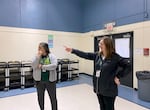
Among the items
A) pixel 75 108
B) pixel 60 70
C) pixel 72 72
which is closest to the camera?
pixel 75 108

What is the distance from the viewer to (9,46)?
19.4 ft

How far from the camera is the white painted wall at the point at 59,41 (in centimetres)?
489

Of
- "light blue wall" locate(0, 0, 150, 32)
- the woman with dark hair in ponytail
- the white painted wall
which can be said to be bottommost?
the woman with dark hair in ponytail

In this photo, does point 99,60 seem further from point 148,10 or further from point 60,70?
point 60,70

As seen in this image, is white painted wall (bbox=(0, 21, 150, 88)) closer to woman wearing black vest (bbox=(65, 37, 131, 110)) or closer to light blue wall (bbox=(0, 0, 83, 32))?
light blue wall (bbox=(0, 0, 83, 32))

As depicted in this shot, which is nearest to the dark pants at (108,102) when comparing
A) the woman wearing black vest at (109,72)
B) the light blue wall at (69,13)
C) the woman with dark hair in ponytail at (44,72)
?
the woman wearing black vest at (109,72)

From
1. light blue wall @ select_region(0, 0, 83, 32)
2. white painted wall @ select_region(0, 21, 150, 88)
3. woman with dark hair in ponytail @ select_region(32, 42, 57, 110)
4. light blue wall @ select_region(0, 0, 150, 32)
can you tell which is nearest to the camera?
woman with dark hair in ponytail @ select_region(32, 42, 57, 110)

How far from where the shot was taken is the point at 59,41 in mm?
7172

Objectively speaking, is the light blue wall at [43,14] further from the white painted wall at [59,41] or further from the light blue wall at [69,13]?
the white painted wall at [59,41]

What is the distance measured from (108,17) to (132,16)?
1.29 meters

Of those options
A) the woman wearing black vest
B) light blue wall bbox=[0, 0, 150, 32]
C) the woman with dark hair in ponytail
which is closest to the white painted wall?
light blue wall bbox=[0, 0, 150, 32]

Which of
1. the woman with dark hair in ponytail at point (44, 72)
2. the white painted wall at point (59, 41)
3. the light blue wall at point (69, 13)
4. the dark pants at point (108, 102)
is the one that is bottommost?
the dark pants at point (108, 102)

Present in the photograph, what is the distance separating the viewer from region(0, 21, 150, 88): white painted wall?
4.89m

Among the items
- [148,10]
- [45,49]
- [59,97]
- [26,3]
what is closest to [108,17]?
[148,10]
